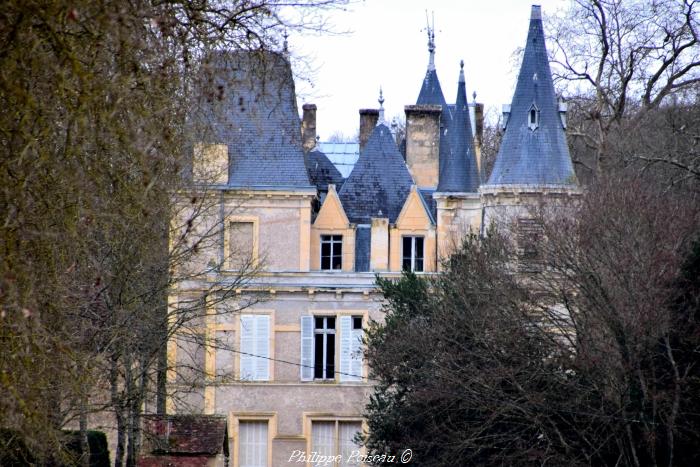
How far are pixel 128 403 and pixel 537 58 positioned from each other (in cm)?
1974

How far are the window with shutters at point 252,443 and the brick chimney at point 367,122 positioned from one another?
9455 mm

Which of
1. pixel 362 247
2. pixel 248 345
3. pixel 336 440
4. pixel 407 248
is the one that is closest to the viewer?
pixel 336 440

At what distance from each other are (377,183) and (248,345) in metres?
6.32

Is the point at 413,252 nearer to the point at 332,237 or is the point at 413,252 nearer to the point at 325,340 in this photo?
the point at 332,237

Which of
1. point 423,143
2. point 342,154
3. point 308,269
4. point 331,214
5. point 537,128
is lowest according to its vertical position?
point 308,269

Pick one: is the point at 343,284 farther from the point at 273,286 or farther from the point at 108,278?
the point at 108,278

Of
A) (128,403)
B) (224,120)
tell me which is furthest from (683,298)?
(224,120)

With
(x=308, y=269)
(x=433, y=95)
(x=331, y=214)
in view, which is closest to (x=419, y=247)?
(x=331, y=214)

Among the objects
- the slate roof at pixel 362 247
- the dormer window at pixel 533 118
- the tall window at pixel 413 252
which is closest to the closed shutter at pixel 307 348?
the slate roof at pixel 362 247

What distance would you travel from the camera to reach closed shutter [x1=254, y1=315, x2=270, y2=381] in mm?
36438

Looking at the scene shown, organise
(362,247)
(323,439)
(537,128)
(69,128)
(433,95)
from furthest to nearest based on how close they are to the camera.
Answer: (433,95)
(362,247)
(537,128)
(323,439)
(69,128)

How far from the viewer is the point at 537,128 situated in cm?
3716

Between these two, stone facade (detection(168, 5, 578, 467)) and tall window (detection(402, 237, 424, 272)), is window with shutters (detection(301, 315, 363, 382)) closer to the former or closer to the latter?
stone facade (detection(168, 5, 578, 467))

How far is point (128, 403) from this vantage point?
21016 millimetres
